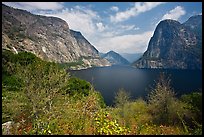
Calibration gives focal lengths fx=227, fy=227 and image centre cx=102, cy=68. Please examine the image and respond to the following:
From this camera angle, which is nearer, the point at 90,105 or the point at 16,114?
the point at 90,105

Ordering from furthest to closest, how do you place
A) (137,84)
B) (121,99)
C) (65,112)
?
(137,84), (121,99), (65,112)

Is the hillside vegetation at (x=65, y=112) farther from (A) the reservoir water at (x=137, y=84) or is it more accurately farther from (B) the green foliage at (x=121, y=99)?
(A) the reservoir water at (x=137, y=84)

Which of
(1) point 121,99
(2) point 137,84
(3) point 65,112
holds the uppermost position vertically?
(3) point 65,112

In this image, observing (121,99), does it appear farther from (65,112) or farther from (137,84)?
(137,84)

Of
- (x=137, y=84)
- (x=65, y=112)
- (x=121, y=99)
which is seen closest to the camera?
(x=65, y=112)

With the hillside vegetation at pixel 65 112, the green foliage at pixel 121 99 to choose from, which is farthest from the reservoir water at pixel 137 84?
the hillside vegetation at pixel 65 112

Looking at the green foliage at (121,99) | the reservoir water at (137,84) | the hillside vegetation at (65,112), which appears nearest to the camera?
the hillside vegetation at (65,112)

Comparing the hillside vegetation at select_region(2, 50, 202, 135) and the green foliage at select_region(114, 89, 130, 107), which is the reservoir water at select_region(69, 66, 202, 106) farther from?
the hillside vegetation at select_region(2, 50, 202, 135)

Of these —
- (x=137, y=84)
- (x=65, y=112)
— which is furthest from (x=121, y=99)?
(x=137, y=84)

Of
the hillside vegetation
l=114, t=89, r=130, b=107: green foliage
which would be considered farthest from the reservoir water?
Answer: the hillside vegetation

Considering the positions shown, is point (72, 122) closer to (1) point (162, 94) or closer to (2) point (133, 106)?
(1) point (162, 94)

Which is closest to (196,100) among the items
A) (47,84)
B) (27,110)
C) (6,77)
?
(47,84)
